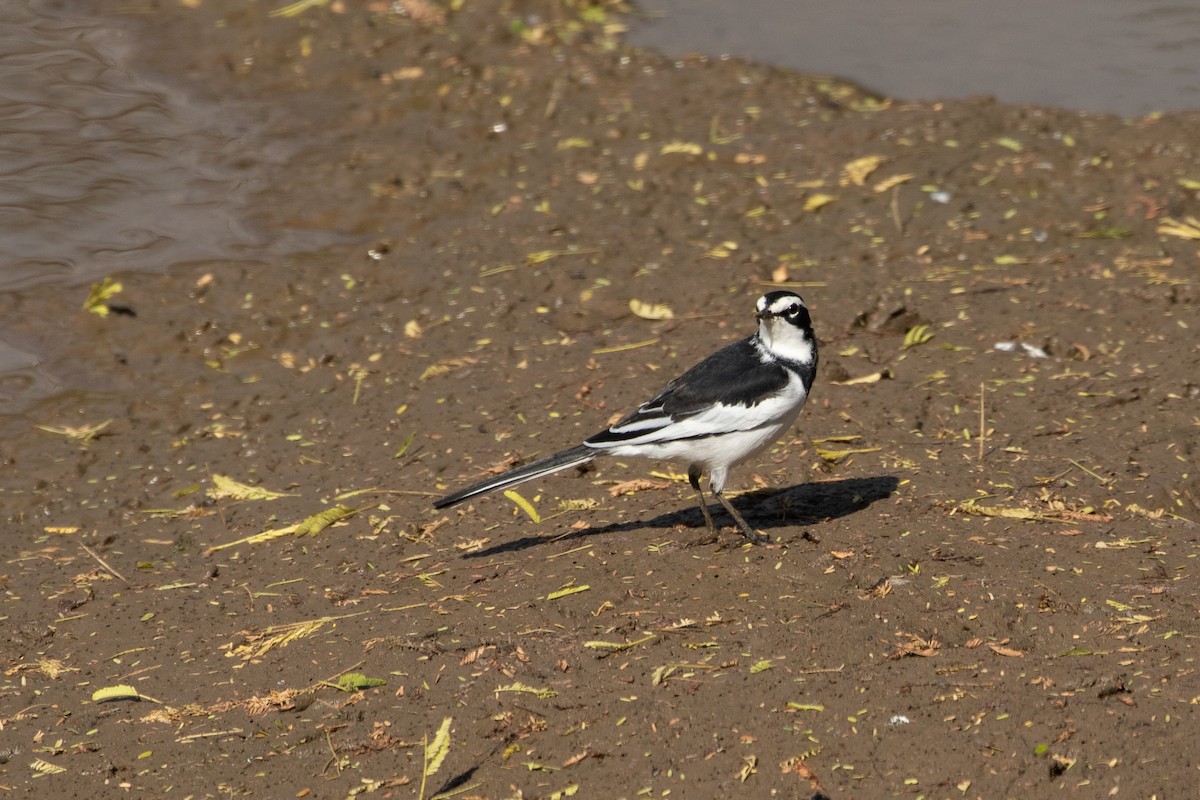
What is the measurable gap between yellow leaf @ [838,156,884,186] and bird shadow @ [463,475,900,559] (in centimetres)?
394

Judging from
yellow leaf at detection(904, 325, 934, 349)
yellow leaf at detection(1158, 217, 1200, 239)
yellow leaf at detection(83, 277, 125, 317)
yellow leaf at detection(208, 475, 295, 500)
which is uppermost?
yellow leaf at detection(1158, 217, 1200, 239)

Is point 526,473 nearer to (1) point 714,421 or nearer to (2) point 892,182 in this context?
(1) point 714,421

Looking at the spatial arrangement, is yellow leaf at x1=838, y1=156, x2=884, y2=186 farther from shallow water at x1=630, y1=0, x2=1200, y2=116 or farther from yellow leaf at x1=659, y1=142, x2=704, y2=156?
shallow water at x1=630, y1=0, x2=1200, y2=116

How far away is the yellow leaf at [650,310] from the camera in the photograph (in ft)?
30.8

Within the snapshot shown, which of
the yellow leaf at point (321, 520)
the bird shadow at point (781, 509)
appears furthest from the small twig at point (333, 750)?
the yellow leaf at point (321, 520)

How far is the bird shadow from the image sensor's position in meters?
7.01

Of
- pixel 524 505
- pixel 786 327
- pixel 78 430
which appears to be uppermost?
pixel 786 327

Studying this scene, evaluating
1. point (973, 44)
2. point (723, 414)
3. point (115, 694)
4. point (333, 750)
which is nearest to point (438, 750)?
point (333, 750)

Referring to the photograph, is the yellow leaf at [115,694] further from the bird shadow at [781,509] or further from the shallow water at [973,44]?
the shallow water at [973,44]

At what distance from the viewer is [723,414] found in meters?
6.60

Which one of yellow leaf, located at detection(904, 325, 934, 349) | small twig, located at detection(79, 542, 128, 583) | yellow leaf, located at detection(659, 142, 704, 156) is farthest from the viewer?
yellow leaf, located at detection(659, 142, 704, 156)

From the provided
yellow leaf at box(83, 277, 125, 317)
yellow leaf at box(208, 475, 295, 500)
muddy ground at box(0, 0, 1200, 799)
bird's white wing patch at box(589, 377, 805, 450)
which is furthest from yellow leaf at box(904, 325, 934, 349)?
yellow leaf at box(83, 277, 125, 317)

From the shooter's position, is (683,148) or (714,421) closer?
(714,421)

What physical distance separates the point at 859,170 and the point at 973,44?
4.14m
